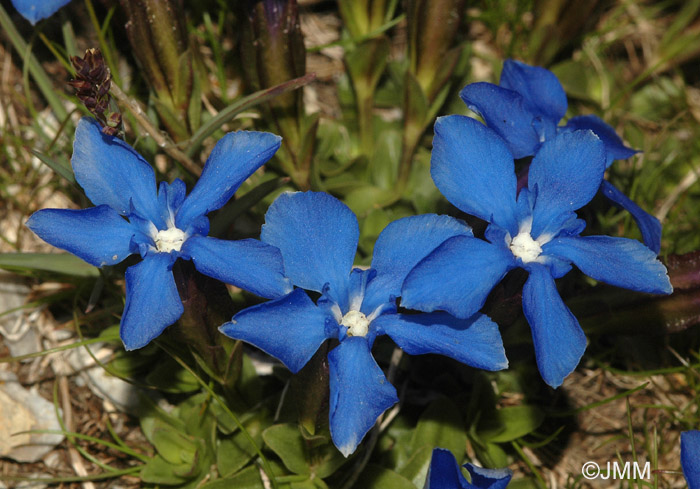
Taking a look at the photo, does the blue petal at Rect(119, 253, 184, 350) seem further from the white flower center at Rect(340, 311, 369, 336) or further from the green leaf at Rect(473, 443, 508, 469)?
the green leaf at Rect(473, 443, 508, 469)

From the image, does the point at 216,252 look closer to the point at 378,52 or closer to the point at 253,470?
the point at 253,470

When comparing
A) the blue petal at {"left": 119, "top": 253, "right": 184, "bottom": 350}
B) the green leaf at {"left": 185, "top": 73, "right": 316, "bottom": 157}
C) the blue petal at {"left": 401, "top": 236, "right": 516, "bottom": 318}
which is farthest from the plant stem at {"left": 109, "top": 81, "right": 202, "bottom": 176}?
the blue petal at {"left": 401, "top": 236, "right": 516, "bottom": 318}

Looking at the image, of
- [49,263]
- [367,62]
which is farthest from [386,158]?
[49,263]

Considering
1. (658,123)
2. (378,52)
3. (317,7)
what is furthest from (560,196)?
(317,7)

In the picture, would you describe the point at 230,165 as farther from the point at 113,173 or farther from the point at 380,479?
the point at 380,479

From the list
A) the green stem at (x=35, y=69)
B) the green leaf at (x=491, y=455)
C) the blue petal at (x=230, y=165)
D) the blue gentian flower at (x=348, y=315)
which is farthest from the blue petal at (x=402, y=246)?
the green stem at (x=35, y=69)

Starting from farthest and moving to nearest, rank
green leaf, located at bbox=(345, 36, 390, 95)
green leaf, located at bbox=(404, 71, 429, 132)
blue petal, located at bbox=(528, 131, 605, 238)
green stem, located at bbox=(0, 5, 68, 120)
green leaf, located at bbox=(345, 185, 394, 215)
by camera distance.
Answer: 1. green leaf, located at bbox=(345, 36, 390, 95)
2. green leaf, located at bbox=(345, 185, 394, 215)
3. green leaf, located at bbox=(404, 71, 429, 132)
4. green stem, located at bbox=(0, 5, 68, 120)
5. blue petal, located at bbox=(528, 131, 605, 238)
